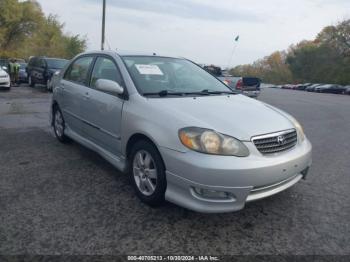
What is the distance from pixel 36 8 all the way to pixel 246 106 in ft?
157

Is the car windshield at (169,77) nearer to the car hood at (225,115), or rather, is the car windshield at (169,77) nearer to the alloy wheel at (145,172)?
the car hood at (225,115)

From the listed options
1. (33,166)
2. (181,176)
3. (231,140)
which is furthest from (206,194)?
(33,166)

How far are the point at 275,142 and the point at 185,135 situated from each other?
0.86 m

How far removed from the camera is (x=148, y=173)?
324 cm

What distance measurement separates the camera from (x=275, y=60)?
A: 329 ft

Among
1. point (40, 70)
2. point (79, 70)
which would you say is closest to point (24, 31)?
point (40, 70)

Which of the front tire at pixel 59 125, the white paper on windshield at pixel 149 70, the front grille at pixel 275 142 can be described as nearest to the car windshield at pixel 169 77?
the white paper on windshield at pixel 149 70

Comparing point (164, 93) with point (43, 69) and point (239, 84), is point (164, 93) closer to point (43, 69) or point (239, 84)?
point (239, 84)

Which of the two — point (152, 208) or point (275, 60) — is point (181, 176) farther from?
point (275, 60)

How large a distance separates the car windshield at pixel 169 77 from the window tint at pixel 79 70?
34.6 inches

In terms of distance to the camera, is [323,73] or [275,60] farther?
[275,60]

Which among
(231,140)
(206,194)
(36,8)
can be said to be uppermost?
(36,8)

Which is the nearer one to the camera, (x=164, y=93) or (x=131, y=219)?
(x=131, y=219)

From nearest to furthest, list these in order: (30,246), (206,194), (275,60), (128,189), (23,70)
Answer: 1. (30,246)
2. (206,194)
3. (128,189)
4. (23,70)
5. (275,60)
